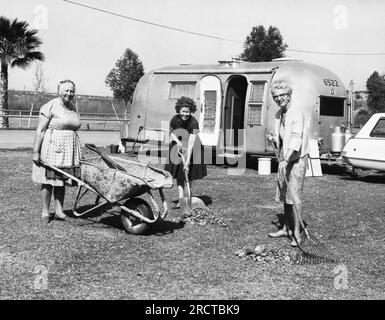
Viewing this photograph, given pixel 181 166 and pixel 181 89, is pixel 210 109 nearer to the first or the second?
pixel 181 89

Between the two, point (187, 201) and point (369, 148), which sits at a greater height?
point (369, 148)

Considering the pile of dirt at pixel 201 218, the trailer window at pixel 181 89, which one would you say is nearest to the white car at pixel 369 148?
the trailer window at pixel 181 89

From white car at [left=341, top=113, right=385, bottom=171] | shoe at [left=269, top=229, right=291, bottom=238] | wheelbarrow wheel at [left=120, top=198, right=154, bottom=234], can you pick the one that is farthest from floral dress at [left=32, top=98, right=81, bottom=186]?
white car at [left=341, top=113, right=385, bottom=171]

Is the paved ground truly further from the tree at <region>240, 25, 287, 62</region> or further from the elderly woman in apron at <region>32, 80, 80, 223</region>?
the tree at <region>240, 25, 287, 62</region>

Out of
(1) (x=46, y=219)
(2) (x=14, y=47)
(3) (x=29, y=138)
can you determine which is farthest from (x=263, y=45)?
(1) (x=46, y=219)

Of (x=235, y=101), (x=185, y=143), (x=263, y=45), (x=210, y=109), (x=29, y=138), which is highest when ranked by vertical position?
(x=263, y=45)

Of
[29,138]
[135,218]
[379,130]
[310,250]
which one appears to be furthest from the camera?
[29,138]

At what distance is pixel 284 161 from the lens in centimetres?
578

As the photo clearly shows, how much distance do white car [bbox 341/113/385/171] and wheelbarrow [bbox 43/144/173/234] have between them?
6319 millimetres

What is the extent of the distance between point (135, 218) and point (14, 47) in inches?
883

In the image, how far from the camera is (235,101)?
1451 cm

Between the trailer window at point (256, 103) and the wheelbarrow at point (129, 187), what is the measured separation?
6.88 meters
